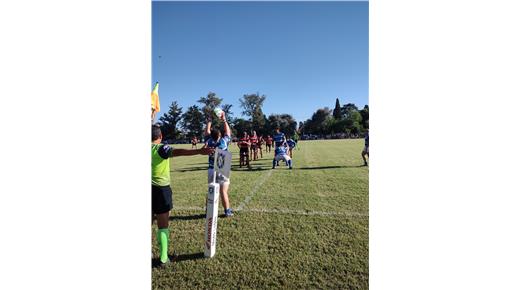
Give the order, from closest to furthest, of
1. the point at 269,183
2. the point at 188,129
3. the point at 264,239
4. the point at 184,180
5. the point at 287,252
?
the point at 287,252, the point at 264,239, the point at 269,183, the point at 184,180, the point at 188,129

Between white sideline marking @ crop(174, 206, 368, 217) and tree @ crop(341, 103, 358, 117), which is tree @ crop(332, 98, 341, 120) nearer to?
tree @ crop(341, 103, 358, 117)

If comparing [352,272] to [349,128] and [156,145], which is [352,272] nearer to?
[156,145]

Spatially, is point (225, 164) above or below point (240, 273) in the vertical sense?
above

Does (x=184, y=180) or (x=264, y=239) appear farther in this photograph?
(x=184, y=180)

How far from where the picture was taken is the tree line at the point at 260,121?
4364 cm

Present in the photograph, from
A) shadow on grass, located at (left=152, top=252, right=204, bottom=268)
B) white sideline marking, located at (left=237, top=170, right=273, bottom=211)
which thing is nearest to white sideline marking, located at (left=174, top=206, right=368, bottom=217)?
white sideline marking, located at (left=237, top=170, right=273, bottom=211)

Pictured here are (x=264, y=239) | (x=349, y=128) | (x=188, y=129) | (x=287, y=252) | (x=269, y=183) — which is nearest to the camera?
(x=287, y=252)

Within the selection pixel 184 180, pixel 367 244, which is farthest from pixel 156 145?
pixel 184 180

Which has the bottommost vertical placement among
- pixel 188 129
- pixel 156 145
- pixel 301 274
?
pixel 301 274

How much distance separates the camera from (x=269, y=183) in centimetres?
707

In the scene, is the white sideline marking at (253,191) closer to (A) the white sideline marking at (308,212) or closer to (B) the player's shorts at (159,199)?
(A) the white sideline marking at (308,212)

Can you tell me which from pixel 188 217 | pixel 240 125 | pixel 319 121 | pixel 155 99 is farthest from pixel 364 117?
pixel 155 99

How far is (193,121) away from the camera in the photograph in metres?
45.0

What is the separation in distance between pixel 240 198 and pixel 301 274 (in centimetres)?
293
